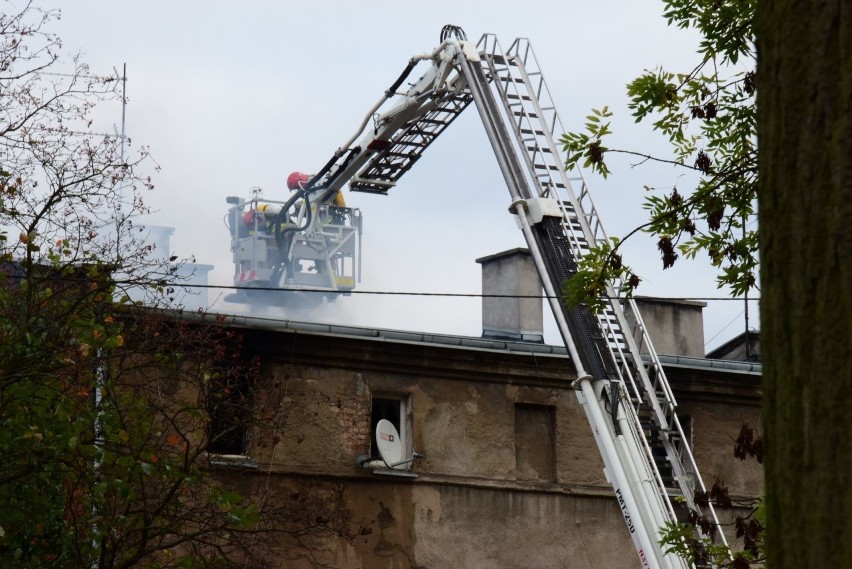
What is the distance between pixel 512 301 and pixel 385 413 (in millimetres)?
3467

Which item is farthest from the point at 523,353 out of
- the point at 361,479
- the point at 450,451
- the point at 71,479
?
the point at 71,479

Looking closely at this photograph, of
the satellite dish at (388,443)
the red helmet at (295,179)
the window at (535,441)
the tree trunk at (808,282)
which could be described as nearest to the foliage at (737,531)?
the tree trunk at (808,282)

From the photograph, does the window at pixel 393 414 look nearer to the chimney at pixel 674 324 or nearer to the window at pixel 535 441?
the window at pixel 535 441

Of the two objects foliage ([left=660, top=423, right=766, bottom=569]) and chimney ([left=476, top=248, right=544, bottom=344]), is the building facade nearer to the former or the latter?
chimney ([left=476, top=248, right=544, bottom=344])

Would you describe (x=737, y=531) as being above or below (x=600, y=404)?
below

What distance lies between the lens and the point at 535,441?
18.1 m

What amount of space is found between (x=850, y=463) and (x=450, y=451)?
594 inches

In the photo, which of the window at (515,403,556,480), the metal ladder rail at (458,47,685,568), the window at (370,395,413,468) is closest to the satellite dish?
the window at (370,395,413,468)

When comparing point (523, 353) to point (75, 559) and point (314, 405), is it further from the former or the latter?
point (75, 559)

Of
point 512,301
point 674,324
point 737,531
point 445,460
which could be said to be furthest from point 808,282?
point 674,324

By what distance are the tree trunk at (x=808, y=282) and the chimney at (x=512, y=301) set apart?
663 inches

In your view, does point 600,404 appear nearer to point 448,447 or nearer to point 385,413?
point 448,447

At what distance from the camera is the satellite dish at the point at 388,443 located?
53.8 ft

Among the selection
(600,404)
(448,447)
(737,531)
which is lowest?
(737,531)
